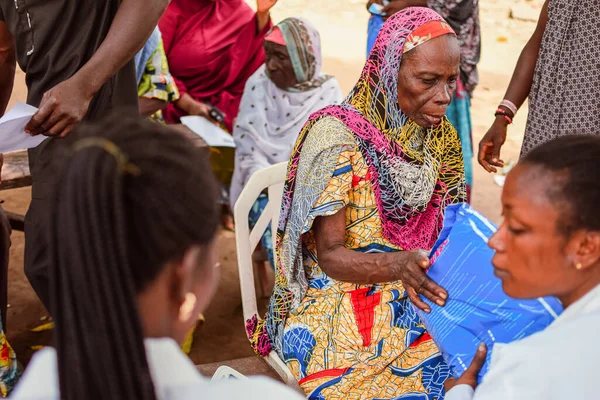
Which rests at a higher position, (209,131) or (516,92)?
(516,92)

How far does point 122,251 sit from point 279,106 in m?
3.59

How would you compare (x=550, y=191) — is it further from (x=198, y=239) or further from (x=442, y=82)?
(x=442, y=82)

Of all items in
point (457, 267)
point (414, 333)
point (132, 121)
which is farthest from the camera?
point (414, 333)

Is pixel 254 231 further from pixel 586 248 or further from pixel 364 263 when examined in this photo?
pixel 586 248

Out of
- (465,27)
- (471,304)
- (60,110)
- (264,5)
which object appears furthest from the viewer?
(264,5)

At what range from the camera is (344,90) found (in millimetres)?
8070

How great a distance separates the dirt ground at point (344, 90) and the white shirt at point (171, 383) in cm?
265

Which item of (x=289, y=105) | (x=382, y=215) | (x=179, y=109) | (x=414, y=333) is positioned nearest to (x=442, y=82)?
(x=382, y=215)

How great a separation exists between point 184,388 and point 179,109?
396cm

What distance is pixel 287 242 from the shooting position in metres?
2.43

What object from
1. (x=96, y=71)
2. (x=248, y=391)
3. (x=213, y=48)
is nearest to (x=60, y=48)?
(x=96, y=71)

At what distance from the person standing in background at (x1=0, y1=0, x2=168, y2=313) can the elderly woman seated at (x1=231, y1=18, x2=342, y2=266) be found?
1960 millimetres

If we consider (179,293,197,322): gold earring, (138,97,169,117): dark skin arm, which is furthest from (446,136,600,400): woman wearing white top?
(138,97,169,117): dark skin arm

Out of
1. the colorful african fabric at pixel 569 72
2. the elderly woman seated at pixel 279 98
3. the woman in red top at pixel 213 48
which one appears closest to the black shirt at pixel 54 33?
the colorful african fabric at pixel 569 72
